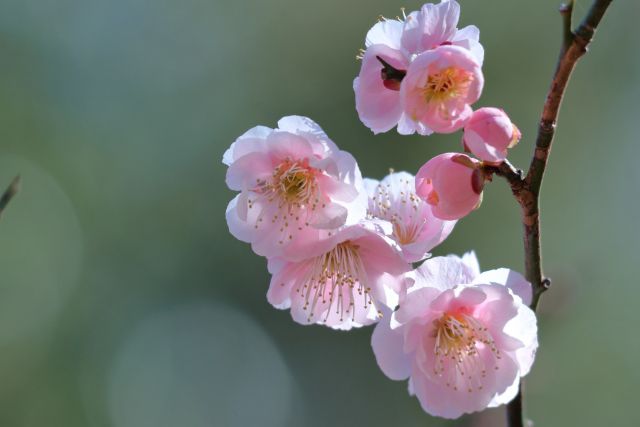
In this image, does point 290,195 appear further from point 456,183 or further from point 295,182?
point 456,183

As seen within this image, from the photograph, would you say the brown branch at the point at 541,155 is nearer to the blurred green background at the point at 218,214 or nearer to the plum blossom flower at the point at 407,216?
the plum blossom flower at the point at 407,216

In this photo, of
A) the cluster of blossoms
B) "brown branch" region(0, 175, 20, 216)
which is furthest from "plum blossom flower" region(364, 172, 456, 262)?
"brown branch" region(0, 175, 20, 216)

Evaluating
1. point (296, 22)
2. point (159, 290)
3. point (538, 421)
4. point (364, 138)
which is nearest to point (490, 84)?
point (364, 138)

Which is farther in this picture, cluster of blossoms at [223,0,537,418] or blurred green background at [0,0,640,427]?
blurred green background at [0,0,640,427]

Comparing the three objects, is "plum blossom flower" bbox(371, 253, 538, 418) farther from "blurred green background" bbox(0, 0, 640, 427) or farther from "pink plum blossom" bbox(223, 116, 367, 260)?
"blurred green background" bbox(0, 0, 640, 427)

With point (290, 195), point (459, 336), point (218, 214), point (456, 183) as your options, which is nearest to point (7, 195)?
point (290, 195)

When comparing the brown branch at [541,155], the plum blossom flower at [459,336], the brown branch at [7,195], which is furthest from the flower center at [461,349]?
the brown branch at [7,195]
